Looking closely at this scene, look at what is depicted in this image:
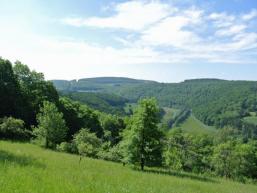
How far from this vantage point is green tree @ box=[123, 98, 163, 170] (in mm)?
40375

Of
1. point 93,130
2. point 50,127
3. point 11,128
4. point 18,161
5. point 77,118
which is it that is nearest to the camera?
point 18,161

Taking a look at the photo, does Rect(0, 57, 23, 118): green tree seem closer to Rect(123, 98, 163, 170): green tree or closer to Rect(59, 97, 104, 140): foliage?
Rect(59, 97, 104, 140): foliage

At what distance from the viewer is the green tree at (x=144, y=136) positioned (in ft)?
132

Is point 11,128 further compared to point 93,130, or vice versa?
point 93,130

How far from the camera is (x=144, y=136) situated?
40.8 m

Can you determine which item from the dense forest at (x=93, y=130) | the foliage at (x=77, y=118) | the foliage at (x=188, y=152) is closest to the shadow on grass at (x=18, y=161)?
the dense forest at (x=93, y=130)

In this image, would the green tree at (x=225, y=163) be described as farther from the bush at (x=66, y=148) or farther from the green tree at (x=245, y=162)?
the bush at (x=66, y=148)

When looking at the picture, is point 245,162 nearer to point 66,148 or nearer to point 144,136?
point 66,148

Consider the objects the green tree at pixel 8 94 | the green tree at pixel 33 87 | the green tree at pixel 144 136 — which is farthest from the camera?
the green tree at pixel 33 87

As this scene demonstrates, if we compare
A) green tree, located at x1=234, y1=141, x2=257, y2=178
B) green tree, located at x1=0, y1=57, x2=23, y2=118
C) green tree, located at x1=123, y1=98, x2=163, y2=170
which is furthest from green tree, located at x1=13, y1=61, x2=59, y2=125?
green tree, located at x1=234, y1=141, x2=257, y2=178

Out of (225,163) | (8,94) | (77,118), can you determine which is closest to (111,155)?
(8,94)

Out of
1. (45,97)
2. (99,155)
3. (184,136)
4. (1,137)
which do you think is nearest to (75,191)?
(99,155)

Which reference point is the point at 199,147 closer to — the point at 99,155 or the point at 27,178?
the point at 99,155

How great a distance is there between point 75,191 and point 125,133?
31.2 m
